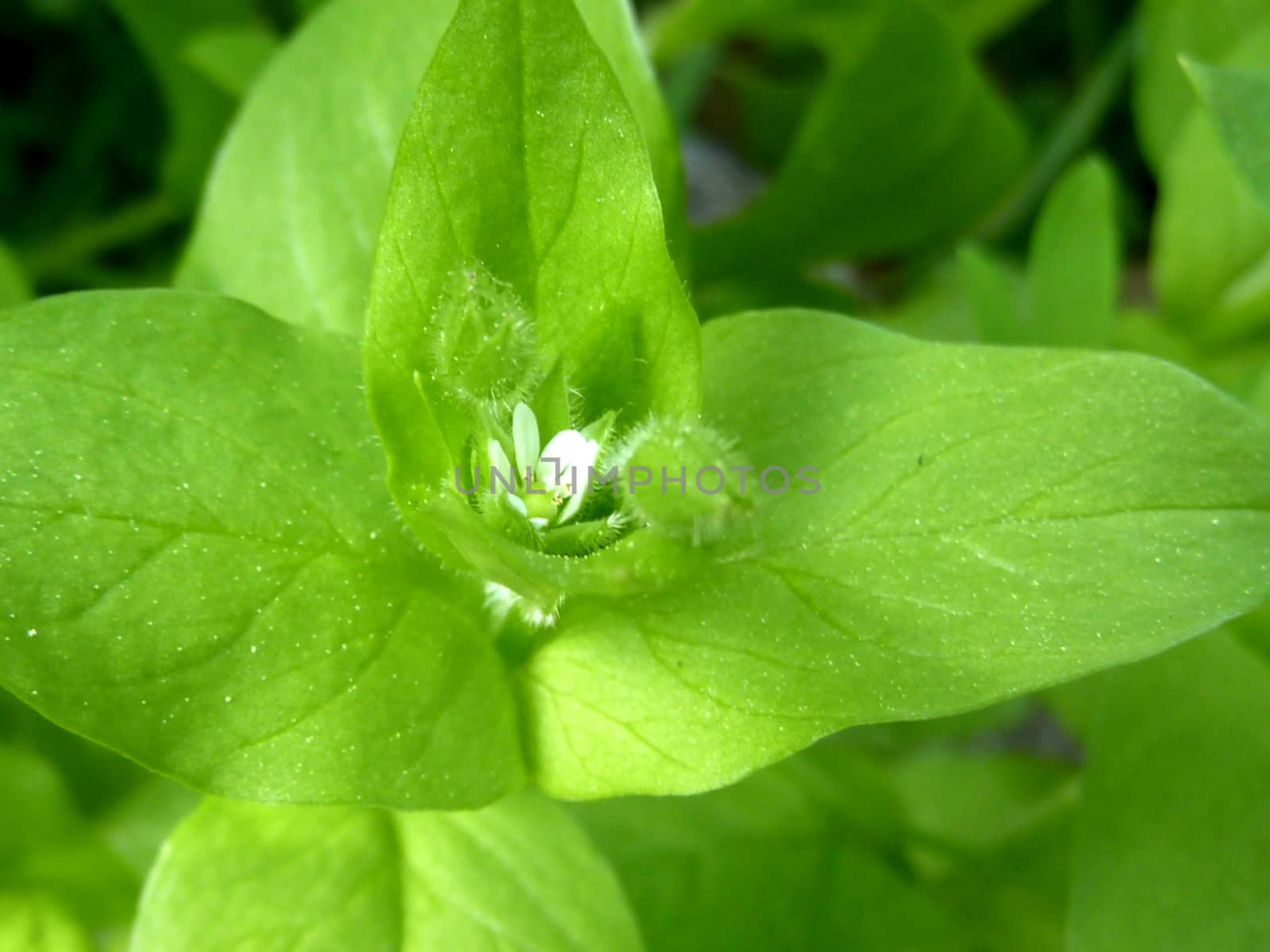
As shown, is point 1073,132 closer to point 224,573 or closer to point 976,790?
point 976,790

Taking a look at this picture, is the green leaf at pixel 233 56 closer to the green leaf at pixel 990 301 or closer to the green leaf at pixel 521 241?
the green leaf at pixel 521 241

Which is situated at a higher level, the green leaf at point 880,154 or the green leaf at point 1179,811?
the green leaf at point 880,154

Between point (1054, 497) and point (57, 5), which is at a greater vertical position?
point (57, 5)

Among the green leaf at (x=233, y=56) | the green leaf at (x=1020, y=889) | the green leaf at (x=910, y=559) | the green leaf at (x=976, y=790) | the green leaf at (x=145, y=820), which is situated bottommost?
the green leaf at (x=976, y=790)

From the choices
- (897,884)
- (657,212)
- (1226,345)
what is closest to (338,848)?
(657,212)

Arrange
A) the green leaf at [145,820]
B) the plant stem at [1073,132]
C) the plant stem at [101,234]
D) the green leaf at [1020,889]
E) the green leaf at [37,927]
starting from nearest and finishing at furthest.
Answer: the green leaf at [37,927]
the green leaf at [145,820]
the green leaf at [1020,889]
the plant stem at [101,234]
the plant stem at [1073,132]

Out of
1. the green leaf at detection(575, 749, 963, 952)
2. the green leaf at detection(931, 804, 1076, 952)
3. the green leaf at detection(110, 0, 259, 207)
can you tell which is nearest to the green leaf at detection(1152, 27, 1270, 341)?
the green leaf at detection(931, 804, 1076, 952)

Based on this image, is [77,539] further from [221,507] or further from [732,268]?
[732,268]

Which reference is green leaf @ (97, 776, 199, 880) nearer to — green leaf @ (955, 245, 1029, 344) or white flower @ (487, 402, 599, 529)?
white flower @ (487, 402, 599, 529)

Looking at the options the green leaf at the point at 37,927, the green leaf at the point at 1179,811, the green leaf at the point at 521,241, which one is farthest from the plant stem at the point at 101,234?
the green leaf at the point at 1179,811
